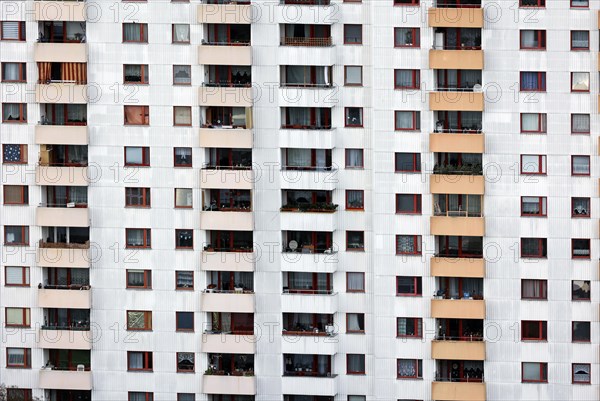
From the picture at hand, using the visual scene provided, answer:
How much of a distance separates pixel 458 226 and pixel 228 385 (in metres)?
16.5

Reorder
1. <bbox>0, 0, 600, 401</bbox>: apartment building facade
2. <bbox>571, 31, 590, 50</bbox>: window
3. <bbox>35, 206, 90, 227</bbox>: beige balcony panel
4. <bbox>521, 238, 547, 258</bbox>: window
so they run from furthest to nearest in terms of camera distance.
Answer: <bbox>35, 206, 90, 227</bbox>: beige balcony panel, <bbox>521, 238, 547, 258</bbox>: window, <bbox>0, 0, 600, 401</bbox>: apartment building facade, <bbox>571, 31, 590, 50</bbox>: window

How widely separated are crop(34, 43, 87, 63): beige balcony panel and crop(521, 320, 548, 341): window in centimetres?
2979

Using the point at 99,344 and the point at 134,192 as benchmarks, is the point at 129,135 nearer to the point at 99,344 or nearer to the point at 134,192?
the point at 134,192

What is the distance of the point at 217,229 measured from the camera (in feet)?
347

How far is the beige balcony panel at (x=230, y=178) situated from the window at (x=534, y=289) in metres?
16.8

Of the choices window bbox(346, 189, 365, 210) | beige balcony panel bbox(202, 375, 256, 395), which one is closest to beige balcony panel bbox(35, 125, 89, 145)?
window bbox(346, 189, 365, 210)

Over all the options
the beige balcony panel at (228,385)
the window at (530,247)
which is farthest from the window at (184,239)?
the window at (530,247)

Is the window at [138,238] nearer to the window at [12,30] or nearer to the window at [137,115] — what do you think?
the window at [137,115]

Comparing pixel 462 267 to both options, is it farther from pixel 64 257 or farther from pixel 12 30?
pixel 12 30

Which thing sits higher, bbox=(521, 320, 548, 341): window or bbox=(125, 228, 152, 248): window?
bbox=(125, 228, 152, 248): window

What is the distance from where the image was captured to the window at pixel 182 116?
347 ft

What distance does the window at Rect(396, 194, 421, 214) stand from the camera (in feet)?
344

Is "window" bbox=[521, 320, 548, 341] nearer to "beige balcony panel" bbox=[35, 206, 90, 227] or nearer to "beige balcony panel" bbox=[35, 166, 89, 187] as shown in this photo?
"beige balcony panel" bbox=[35, 206, 90, 227]

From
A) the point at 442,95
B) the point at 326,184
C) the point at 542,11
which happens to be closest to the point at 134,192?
the point at 326,184
